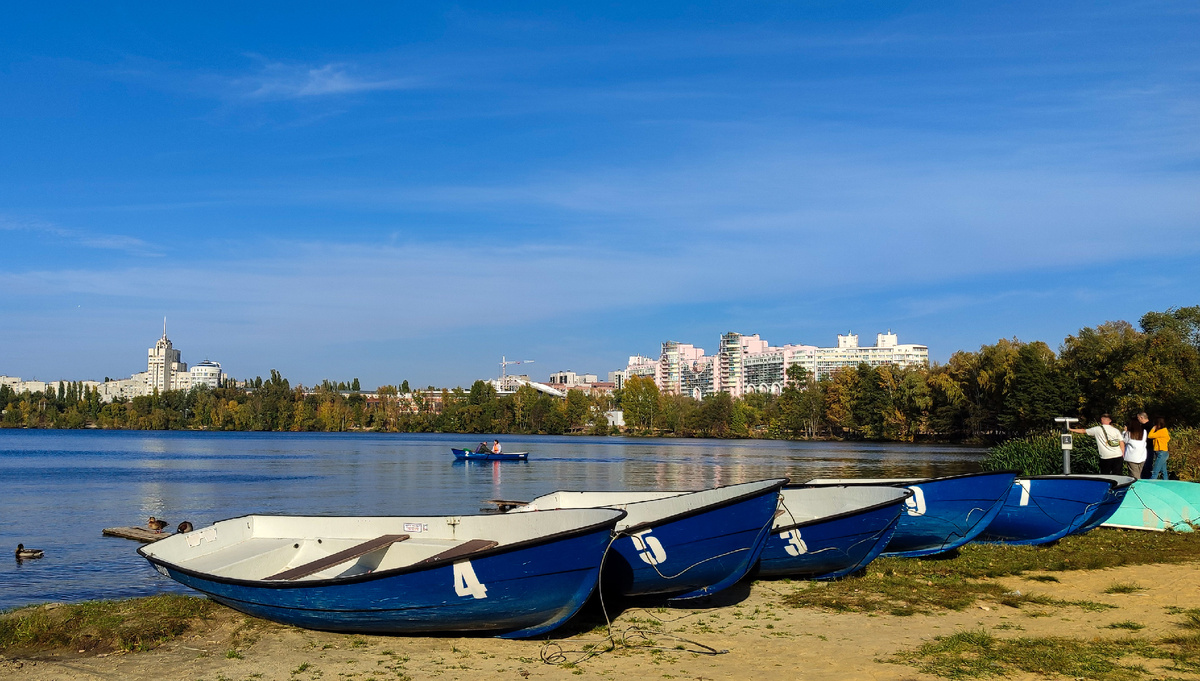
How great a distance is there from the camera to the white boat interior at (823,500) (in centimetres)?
1308

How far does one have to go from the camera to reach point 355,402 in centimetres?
17738

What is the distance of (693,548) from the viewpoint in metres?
10.7

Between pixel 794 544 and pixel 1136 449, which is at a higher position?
pixel 1136 449

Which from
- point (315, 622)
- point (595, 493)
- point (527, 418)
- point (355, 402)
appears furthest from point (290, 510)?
point (355, 402)

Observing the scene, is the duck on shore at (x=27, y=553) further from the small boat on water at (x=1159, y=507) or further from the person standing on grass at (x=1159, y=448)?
the person standing on grass at (x=1159, y=448)

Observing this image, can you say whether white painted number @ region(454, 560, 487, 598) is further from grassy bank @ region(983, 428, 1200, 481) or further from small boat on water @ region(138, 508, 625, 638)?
grassy bank @ region(983, 428, 1200, 481)

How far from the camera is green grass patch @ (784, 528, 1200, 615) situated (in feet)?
36.4

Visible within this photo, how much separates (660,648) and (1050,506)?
8971 mm

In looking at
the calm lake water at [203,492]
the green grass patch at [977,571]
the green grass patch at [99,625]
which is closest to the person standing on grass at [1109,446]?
the green grass patch at [977,571]

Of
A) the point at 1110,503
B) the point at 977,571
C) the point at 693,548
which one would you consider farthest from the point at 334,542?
the point at 1110,503

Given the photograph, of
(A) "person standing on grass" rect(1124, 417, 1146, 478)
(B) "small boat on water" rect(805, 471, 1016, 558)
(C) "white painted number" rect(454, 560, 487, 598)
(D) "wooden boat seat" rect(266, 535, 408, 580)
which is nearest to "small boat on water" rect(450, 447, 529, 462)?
(A) "person standing on grass" rect(1124, 417, 1146, 478)

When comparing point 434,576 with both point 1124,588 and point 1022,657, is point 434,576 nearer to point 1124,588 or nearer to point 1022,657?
point 1022,657

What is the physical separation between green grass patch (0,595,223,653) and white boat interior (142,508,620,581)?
1.87 feet

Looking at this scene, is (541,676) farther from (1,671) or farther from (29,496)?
(29,496)
